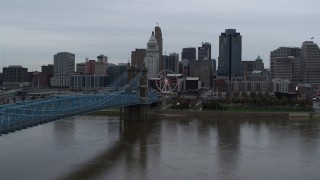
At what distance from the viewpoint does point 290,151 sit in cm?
1955

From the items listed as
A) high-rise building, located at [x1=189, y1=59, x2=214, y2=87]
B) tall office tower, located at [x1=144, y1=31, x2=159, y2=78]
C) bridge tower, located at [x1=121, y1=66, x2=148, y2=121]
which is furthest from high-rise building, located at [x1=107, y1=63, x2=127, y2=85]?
bridge tower, located at [x1=121, y1=66, x2=148, y2=121]

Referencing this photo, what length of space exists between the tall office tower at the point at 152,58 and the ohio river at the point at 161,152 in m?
62.9

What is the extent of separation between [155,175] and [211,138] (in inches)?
341

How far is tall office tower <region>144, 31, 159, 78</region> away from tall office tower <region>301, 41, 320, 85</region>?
29412 mm

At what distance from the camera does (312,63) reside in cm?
10056

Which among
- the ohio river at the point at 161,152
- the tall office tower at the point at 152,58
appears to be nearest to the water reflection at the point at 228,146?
the ohio river at the point at 161,152

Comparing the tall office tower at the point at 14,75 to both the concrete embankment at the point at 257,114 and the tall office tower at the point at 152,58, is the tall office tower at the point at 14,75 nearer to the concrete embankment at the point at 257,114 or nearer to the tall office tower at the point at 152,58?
the tall office tower at the point at 152,58

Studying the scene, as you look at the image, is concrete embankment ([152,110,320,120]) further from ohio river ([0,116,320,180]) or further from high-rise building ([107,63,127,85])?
high-rise building ([107,63,127,85])

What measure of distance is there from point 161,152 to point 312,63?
8689 centimetres

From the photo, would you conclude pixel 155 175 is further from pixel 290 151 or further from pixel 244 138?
pixel 244 138

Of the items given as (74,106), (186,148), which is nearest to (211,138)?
(186,148)

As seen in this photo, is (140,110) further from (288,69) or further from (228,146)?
(288,69)

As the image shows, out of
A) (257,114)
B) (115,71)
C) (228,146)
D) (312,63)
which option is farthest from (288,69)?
(228,146)

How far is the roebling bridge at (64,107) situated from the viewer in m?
14.3
